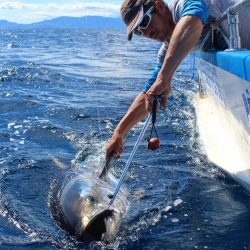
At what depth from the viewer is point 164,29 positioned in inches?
122

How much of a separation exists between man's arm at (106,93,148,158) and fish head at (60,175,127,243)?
0.31m

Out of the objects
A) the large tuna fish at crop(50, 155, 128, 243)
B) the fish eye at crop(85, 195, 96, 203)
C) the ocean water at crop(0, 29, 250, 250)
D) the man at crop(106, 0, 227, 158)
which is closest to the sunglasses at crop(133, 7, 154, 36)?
the man at crop(106, 0, 227, 158)

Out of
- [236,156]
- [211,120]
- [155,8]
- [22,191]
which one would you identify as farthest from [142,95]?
[211,120]

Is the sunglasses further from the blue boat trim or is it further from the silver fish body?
the silver fish body

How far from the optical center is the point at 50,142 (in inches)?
216

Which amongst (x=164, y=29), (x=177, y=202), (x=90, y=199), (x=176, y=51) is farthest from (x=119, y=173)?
(x=176, y=51)

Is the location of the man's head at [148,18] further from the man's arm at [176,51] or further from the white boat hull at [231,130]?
the white boat hull at [231,130]

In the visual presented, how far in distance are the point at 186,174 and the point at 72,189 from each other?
135 centimetres

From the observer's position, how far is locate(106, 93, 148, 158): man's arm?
3393 mm

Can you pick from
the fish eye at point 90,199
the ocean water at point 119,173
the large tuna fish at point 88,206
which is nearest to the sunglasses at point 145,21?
the large tuna fish at point 88,206

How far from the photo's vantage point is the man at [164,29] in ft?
8.60

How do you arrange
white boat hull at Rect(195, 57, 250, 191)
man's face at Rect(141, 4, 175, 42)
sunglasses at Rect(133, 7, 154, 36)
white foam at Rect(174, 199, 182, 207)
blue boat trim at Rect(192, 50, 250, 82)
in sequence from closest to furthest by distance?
blue boat trim at Rect(192, 50, 250, 82)
sunglasses at Rect(133, 7, 154, 36)
man's face at Rect(141, 4, 175, 42)
white boat hull at Rect(195, 57, 250, 191)
white foam at Rect(174, 199, 182, 207)

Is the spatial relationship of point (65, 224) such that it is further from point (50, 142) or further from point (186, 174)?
point (50, 142)

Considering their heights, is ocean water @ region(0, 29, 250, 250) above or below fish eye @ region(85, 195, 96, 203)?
below
